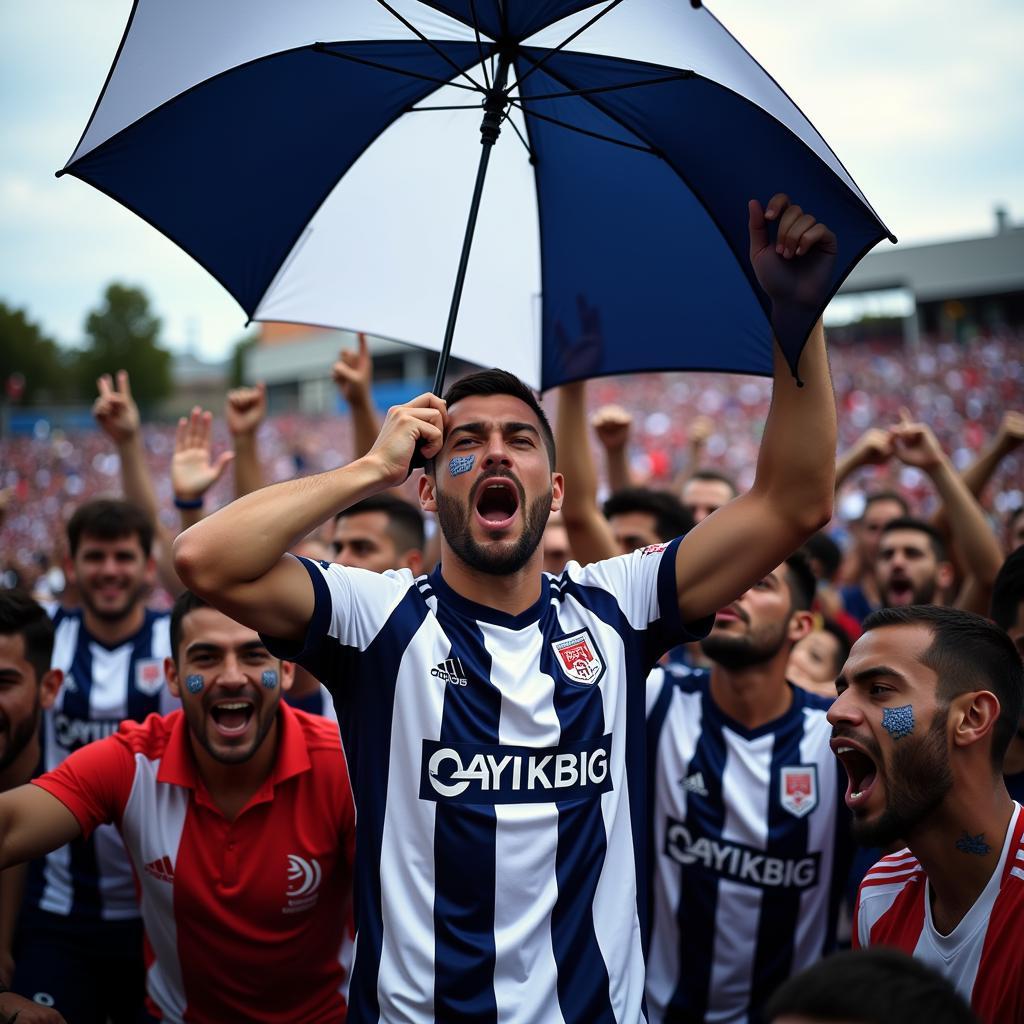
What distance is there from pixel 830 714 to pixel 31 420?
155 feet

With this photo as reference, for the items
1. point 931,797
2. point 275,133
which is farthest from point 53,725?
point 931,797

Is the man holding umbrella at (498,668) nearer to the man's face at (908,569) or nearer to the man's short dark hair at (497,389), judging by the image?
the man's short dark hair at (497,389)

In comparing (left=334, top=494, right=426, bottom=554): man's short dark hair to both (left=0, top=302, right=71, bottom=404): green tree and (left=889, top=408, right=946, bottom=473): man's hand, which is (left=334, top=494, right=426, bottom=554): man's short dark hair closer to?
(left=889, top=408, right=946, bottom=473): man's hand

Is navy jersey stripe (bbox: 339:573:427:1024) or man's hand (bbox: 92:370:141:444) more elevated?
man's hand (bbox: 92:370:141:444)

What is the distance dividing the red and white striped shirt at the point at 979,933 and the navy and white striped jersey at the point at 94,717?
116 inches

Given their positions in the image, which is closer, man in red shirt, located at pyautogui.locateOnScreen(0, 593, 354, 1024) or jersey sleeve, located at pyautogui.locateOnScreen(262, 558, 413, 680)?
jersey sleeve, located at pyautogui.locateOnScreen(262, 558, 413, 680)

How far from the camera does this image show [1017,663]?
274cm

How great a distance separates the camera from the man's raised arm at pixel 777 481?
2.63 metres

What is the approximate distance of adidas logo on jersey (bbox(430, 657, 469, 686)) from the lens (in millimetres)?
2621

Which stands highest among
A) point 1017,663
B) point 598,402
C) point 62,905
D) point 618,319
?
point 598,402

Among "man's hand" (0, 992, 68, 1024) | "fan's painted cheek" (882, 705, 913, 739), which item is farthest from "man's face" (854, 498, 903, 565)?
"man's hand" (0, 992, 68, 1024)

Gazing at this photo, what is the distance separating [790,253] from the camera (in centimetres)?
254

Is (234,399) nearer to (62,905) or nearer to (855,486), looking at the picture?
(62,905)

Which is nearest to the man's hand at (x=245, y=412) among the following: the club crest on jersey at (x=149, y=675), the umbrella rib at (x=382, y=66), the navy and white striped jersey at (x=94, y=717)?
the navy and white striped jersey at (x=94, y=717)
